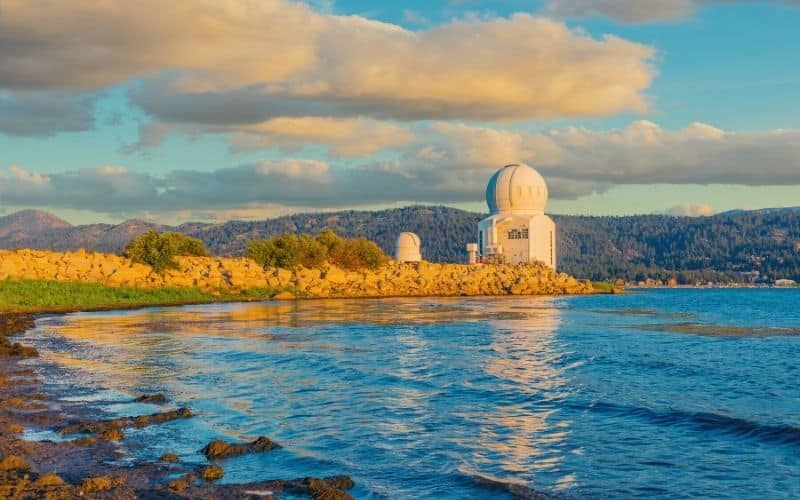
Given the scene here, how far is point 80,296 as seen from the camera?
4409 cm

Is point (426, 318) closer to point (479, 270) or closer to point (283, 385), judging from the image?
point (283, 385)

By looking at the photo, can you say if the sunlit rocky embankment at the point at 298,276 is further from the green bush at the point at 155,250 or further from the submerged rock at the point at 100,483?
the submerged rock at the point at 100,483

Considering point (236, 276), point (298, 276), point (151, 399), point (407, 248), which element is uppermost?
point (407, 248)

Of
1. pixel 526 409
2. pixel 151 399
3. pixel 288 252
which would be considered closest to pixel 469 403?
pixel 526 409

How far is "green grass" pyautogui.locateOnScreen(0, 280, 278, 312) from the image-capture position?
134ft

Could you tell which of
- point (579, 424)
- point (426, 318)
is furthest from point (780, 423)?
point (426, 318)

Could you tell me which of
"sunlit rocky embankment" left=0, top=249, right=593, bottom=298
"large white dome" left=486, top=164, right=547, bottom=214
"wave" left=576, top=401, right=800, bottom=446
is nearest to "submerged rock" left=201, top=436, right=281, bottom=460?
"wave" left=576, top=401, right=800, bottom=446

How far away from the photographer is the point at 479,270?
75.6 m

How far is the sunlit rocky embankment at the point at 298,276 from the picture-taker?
49.0 meters

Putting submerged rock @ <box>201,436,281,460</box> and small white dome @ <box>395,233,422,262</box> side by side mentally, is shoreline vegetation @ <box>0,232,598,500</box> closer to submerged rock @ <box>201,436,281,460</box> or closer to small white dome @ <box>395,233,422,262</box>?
submerged rock @ <box>201,436,281,460</box>

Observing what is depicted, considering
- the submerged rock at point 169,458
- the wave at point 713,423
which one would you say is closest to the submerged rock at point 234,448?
the submerged rock at point 169,458

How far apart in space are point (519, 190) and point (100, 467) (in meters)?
84.0

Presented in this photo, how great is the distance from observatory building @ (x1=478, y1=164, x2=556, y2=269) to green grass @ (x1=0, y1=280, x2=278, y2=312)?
44.4 m

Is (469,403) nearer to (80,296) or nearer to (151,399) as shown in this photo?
(151,399)
